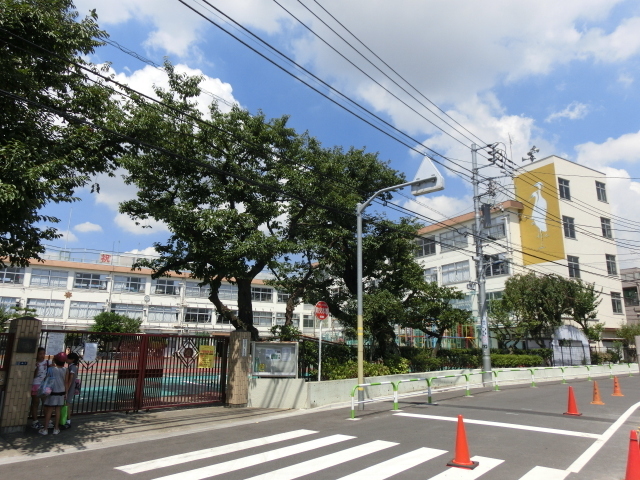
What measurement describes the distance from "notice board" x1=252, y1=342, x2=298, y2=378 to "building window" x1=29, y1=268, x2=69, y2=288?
41002 mm

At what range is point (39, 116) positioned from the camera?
10.5 metres

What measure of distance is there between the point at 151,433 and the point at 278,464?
13.4 ft

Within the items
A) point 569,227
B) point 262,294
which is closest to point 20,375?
point 569,227

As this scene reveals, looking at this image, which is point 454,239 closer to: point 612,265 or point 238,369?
point 612,265

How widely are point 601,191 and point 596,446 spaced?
42.3m

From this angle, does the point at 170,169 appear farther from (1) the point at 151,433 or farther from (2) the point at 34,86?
(1) the point at 151,433

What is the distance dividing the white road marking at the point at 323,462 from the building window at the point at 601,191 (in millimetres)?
43668

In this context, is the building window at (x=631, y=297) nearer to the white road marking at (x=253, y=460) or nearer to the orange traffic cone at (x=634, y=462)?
the white road marking at (x=253, y=460)

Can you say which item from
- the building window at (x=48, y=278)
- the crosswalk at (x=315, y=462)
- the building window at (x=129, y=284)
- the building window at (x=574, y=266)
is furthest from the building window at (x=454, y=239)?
the building window at (x=48, y=278)

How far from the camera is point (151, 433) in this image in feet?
33.1

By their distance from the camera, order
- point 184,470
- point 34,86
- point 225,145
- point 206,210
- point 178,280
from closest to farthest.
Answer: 1. point 184,470
2. point 34,86
3. point 206,210
4. point 225,145
5. point 178,280

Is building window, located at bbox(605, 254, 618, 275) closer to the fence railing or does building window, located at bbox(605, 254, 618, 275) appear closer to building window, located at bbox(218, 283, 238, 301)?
the fence railing

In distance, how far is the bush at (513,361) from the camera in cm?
2770

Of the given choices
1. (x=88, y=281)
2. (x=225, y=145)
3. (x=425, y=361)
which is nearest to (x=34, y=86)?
(x=225, y=145)
